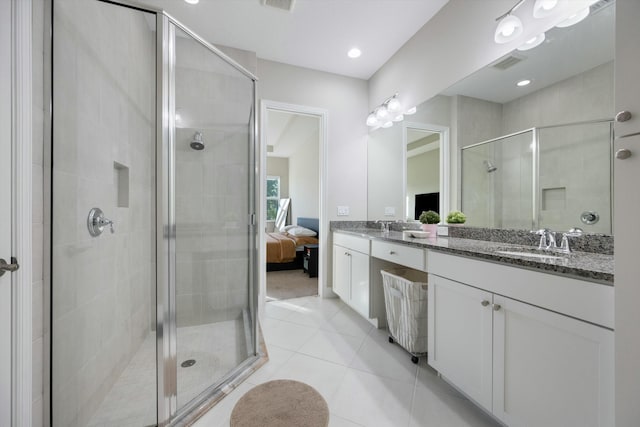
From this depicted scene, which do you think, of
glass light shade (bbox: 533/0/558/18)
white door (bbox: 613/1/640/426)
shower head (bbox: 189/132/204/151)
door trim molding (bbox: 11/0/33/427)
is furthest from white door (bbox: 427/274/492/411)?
door trim molding (bbox: 11/0/33/427)

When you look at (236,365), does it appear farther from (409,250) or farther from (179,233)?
(409,250)

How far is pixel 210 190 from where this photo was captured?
1.66m

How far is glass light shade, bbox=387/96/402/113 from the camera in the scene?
102 inches

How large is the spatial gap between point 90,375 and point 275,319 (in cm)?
145

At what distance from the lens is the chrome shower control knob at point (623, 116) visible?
0.74 meters

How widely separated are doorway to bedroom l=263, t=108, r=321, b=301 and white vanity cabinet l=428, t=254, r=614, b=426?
2115 millimetres

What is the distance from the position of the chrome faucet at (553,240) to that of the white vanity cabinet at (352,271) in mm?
1168

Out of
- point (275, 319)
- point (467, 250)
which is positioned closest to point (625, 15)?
point (467, 250)

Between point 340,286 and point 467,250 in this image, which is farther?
point 340,286

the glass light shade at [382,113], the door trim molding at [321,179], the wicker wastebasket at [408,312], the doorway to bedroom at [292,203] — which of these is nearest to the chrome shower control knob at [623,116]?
the wicker wastebasket at [408,312]

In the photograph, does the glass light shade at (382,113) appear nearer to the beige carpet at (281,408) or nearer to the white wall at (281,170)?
the beige carpet at (281,408)

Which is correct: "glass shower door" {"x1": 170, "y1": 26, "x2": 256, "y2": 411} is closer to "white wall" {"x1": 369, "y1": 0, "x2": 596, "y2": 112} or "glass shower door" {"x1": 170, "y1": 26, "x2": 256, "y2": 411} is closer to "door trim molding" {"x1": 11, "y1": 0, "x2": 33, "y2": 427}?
"door trim molding" {"x1": 11, "y1": 0, "x2": 33, "y2": 427}

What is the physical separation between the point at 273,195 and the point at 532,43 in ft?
21.0

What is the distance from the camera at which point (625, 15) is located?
75 centimetres
